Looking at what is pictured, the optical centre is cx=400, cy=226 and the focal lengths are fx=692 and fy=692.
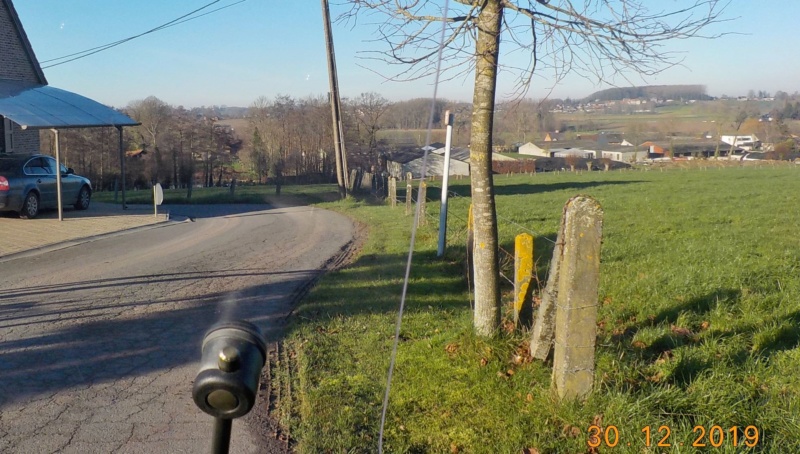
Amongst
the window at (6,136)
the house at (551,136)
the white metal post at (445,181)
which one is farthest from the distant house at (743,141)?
the white metal post at (445,181)

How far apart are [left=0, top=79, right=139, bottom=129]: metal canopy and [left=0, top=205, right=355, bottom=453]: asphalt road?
4.18 meters

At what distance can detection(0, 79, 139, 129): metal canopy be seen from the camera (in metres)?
16.1

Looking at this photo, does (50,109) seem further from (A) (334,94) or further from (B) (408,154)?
(B) (408,154)

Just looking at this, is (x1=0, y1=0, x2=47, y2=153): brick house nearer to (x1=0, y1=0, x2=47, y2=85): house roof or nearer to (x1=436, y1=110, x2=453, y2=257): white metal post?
(x1=0, y1=0, x2=47, y2=85): house roof

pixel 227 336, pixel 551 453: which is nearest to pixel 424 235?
pixel 551 453

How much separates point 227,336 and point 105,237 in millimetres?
14228

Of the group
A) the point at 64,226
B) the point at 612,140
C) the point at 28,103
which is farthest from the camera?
the point at 612,140

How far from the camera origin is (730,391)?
4.30 meters

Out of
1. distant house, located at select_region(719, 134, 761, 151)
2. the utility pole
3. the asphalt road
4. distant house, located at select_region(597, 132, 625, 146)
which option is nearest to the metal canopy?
the asphalt road

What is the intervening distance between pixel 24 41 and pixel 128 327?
1963 cm

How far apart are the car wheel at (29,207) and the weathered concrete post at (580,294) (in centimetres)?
1584

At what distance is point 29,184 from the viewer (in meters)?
16.8

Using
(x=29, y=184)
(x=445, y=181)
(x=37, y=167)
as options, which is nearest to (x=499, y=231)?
(x=445, y=181)

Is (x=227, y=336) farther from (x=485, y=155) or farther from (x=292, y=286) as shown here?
(x=292, y=286)
